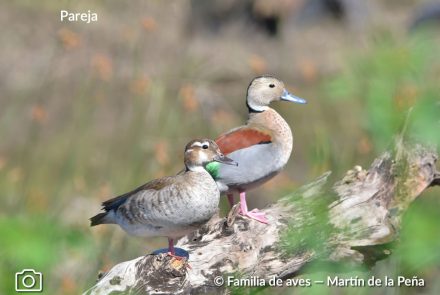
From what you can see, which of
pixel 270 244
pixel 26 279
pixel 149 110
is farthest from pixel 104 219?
pixel 149 110

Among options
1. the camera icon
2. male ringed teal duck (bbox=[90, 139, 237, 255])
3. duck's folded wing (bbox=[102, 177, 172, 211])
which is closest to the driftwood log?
male ringed teal duck (bbox=[90, 139, 237, 255])

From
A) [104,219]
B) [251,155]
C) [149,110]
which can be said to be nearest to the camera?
[104,219]

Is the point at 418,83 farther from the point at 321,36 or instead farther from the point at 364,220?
the point at 321,36

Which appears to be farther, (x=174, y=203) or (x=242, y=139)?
(x=242, y=139)

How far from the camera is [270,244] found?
4.02 m

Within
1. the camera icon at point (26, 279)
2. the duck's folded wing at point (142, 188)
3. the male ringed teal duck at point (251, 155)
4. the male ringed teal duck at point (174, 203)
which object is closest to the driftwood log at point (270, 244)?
the male ringed teal duck at point (174, 203)

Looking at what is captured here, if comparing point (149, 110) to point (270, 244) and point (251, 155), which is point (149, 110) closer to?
point (251, 155)

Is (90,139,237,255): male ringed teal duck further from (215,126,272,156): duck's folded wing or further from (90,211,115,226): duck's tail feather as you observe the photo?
(215,126,272,156): duck's folded wing

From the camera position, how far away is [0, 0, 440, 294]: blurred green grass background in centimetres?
189

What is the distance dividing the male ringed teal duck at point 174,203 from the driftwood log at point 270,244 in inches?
5.2

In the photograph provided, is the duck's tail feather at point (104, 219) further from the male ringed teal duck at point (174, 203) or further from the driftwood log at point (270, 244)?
the driftwood log at point (270, 244)

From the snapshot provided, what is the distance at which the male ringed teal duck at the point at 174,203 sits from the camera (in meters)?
3.99

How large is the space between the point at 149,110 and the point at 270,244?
3.08 meters

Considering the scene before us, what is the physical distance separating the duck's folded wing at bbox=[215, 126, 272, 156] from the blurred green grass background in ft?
1.01
